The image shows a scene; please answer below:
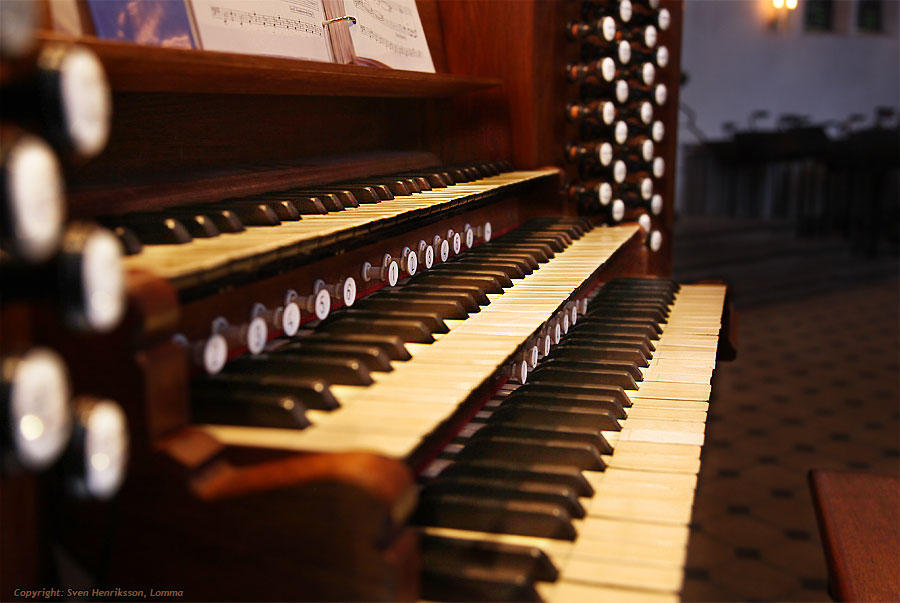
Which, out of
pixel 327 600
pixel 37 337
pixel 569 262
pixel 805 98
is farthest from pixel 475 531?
pixel 805 98

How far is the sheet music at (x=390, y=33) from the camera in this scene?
1.76 m

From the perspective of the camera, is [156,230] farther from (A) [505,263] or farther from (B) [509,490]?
(A) [505,263]

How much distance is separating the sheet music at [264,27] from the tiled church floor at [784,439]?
1896 mm

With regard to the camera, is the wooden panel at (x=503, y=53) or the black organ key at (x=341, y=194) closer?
the black organ key at (x=341, y=194)

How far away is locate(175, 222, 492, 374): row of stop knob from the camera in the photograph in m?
0.99

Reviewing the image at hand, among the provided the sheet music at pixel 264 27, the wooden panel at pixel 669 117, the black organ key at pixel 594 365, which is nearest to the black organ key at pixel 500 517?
the black organ key at pixel 594 365

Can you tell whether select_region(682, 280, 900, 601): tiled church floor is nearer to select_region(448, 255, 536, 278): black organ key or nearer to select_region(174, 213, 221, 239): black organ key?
select_region(448, 255, 536, 278): black organ key

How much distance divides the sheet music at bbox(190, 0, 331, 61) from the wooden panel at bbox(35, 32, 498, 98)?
6cm

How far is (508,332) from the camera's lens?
126 cm

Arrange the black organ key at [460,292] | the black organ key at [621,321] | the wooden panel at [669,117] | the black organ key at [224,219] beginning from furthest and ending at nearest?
1. the wooden panel at [669,117]
2. the black organ key at [621,321]
3. the black organ key at [460,292]
4. the black organ key at [224,219]

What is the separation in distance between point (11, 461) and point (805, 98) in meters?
14.7

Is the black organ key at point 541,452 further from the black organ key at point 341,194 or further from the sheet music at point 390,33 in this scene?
the sheet music at point 390,33

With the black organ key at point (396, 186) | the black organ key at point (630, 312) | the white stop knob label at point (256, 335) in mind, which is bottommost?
the black organ key at point (630, 312)

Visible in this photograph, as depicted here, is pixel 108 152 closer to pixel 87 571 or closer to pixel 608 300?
pixel 87 571
